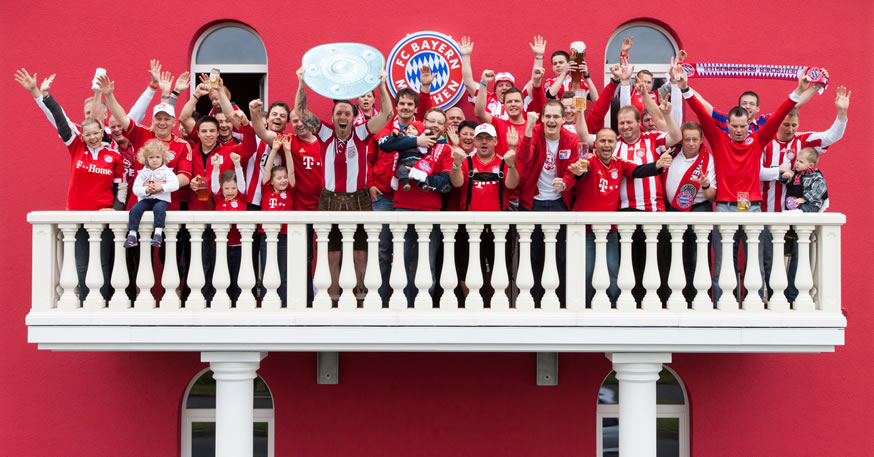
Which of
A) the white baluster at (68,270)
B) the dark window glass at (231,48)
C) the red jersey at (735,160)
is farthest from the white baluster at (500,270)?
the dark window glass at (231,48)

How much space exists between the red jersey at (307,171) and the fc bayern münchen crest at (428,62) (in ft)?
4.86

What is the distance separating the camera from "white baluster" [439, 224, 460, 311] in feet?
17.5

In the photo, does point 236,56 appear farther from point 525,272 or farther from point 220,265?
point 525,272

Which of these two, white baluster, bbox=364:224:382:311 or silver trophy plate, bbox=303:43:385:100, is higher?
silver trophy plate, bbox=303:43:385:100

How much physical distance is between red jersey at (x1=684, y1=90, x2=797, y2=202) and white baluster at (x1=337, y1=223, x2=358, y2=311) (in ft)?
8.75

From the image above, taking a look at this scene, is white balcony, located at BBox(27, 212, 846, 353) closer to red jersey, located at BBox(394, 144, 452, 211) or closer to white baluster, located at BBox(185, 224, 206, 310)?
white baluster, located at BBox(185, 224, 206, 310)

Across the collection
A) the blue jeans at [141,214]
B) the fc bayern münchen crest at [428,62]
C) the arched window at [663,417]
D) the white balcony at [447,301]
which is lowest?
the arched window at [663,417]

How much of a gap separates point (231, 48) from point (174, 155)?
1.98m

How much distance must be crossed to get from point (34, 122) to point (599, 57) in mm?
5233

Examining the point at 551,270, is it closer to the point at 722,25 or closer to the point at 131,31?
the point at 722,25

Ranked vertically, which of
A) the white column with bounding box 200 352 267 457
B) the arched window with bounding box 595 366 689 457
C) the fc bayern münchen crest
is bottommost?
the arched window with bounding box 595 366 689 457

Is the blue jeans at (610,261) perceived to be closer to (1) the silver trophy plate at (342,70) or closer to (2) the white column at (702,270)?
(2) the white column at (702,270)

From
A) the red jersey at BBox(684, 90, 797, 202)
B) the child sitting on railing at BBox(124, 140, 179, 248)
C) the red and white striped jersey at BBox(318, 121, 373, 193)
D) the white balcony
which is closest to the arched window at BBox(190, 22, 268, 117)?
the red and white striped jersey at BBox(318, 121, 373, 193)

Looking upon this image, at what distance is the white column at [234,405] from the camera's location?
18.3 ft
